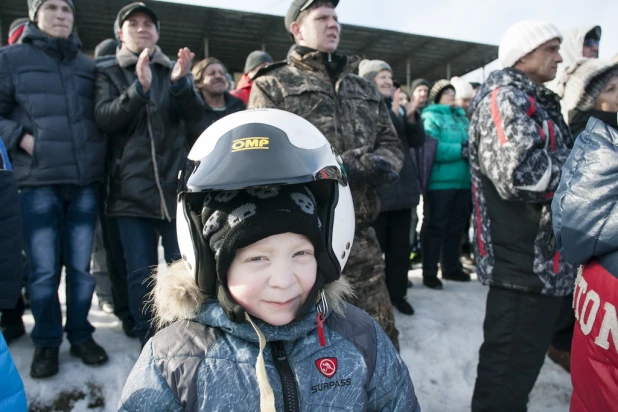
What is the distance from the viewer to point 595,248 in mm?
1368

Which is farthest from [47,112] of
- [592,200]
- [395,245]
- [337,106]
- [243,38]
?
[243,38]

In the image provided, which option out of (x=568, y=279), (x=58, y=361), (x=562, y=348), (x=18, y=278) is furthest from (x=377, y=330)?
(x=562, y=348)

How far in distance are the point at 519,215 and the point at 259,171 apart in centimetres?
154

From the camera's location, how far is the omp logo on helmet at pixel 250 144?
3.97ft

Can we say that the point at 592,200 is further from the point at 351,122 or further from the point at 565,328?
the point at 565,328

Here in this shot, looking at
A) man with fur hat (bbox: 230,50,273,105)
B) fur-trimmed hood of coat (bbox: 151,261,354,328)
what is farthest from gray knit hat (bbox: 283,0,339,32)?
fur-trimmed hood of coat (bbox: 151,261,354,328)

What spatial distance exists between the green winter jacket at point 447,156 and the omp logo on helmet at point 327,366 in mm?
3702

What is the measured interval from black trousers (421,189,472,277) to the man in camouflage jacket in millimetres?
2165

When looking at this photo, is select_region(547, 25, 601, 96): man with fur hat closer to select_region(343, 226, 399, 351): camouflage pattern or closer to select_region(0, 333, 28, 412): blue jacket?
select_region(343, 226, 399, 351): camouflage pattern

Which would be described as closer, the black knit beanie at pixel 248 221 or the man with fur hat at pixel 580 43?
the black knit beanie at pixel 248 221

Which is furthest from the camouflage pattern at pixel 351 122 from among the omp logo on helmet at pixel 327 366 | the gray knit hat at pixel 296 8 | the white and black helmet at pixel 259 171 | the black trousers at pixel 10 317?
the black trousers at pixel 10 317

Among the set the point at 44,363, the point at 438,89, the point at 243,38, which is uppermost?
the point at 243,38

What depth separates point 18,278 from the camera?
2.05m

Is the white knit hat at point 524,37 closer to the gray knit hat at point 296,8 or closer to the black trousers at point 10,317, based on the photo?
the gray knit hat at point 296,8
